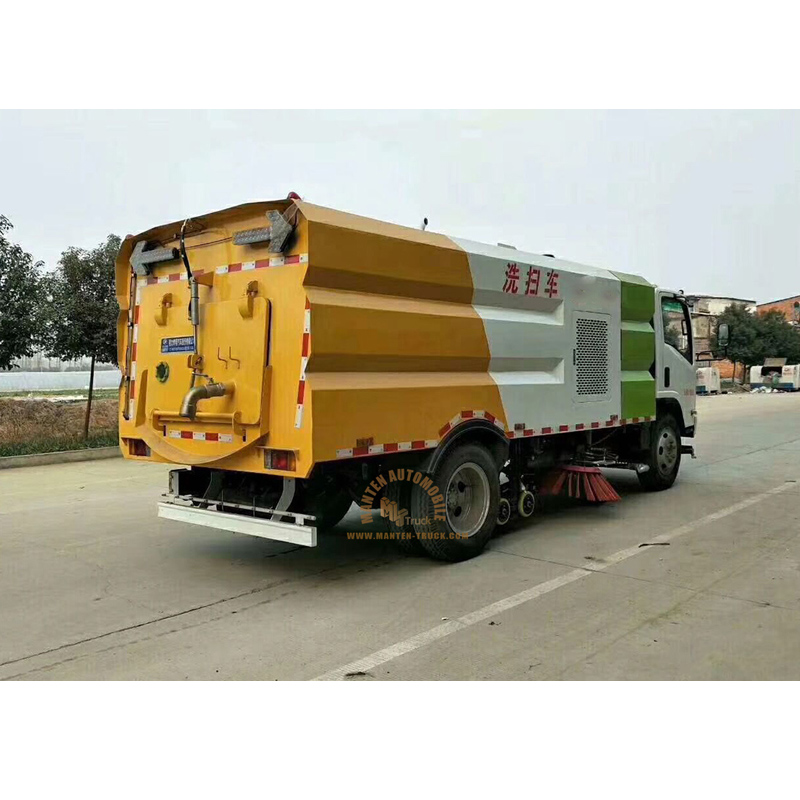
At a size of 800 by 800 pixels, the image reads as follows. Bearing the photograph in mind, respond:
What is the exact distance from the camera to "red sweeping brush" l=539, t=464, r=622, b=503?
7551 mm

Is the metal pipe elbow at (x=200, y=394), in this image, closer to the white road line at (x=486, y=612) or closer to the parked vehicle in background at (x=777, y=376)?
the white road line at (x=486, y=612)

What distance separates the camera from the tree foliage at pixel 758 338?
5112 cm

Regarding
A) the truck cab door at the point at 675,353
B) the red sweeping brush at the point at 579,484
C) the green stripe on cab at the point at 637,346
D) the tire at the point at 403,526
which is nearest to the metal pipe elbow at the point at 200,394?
the tire at the point at 403,526

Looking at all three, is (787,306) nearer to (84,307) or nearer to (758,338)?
(758,338)

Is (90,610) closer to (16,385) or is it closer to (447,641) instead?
(447,641)

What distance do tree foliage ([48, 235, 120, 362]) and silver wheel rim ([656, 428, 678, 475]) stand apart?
→ 10.2 meters

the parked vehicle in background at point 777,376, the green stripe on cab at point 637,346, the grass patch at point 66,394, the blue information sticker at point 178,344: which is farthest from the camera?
the parked vehicle in background at point 777,376

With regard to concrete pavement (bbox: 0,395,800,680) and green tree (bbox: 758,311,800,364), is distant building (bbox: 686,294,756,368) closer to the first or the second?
Result: green tree (bbox: 758,311,800,364)

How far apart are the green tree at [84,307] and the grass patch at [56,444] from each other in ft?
1.26

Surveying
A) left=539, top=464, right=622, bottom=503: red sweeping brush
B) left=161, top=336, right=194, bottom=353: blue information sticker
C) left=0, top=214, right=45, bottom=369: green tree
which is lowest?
left=539, top=464, right=622, bottom=503: red sweeping brush

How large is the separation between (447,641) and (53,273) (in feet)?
42.2

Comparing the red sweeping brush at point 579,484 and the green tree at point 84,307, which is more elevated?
A: the green tree at point 84,307

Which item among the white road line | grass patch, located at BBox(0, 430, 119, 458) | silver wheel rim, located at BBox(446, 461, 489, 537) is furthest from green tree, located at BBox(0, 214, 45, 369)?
the white road line

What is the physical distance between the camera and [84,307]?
13945mm
